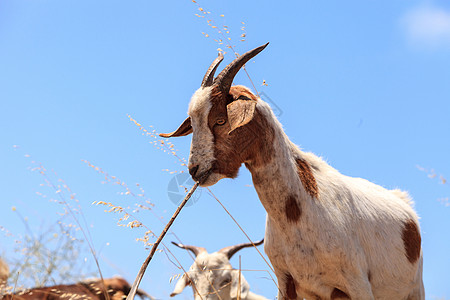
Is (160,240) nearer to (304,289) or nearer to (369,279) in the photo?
(304,289)

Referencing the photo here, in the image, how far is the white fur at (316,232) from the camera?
3969mm

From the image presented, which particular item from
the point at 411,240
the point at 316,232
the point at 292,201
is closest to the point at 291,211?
the point at 292,201

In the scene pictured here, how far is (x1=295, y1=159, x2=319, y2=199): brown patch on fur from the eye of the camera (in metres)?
4.18

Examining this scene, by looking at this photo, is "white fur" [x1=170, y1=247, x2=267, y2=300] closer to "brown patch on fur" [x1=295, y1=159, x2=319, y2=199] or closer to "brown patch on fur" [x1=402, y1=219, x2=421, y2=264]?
"brown patch on fur" [x1=402, y1=219, x2=421, y2=264]

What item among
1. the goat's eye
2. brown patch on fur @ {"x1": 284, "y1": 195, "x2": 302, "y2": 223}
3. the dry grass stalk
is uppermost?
the goat's eye

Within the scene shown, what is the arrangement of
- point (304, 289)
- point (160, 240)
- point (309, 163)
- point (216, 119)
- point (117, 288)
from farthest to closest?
point (117, 288)
point (309, 163)
point (304, 289)
point (216, 119)
point (160, 240)

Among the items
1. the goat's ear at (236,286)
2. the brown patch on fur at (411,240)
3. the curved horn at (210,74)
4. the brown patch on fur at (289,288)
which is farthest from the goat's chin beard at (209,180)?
the goat's ear at (236,286)

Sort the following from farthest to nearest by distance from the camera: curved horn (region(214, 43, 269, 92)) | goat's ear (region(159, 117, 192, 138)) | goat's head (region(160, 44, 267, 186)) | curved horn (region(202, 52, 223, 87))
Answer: goat's ear (region(159, 117, 192, 138))
curved horn (region(202, 52, 223, 87))
curved horn (region(214, 43, 269, 92))
goat's head (region(160, 44, 267, 186))

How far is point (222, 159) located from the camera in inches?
150

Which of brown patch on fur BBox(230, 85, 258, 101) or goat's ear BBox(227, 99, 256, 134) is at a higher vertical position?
brown patch on fur BBox(230, 85, 258, 101)

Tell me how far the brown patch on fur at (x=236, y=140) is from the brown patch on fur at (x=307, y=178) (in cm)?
37

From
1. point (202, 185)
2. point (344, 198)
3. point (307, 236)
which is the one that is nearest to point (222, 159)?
point (202, 185)

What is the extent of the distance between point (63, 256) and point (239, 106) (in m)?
1.73

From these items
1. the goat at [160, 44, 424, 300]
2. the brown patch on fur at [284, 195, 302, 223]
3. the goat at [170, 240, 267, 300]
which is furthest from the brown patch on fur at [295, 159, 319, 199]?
the goat at [170, 240, 267, 300]
